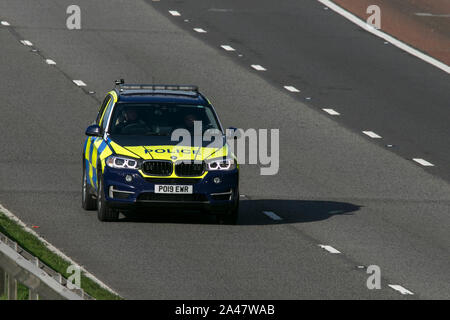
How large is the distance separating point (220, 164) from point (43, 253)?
3.51 m

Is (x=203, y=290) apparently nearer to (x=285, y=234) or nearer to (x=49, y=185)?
(x=285, y=234)

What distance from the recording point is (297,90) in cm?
3231

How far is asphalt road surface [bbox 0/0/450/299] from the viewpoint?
53.9ft

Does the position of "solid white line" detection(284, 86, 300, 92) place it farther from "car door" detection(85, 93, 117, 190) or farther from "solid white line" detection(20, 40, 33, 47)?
"car door" detection(85, 93, 117, 190)

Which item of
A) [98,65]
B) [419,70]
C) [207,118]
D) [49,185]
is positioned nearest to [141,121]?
[207,118]

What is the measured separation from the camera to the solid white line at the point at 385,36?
119 ft

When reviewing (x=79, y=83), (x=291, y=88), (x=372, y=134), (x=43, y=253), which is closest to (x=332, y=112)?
(x=372, y=134)

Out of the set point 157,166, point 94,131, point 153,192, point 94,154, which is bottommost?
point 153,192

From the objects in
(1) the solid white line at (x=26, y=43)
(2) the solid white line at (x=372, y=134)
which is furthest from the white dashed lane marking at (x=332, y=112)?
(1) the solid white line at (x=26, y=43)

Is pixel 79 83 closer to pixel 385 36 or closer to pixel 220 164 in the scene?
pixel 385 36

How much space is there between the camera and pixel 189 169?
61.9 feet

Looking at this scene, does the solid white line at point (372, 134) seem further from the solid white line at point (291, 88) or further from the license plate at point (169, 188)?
the license plate at point (169, 188)

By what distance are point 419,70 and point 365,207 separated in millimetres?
14347

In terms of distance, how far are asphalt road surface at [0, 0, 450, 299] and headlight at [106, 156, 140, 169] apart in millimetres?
805
